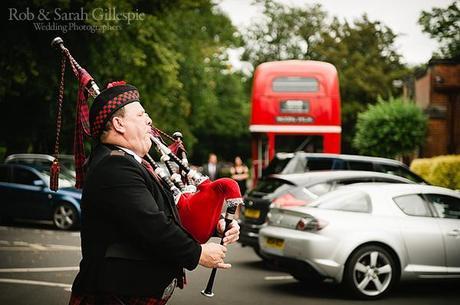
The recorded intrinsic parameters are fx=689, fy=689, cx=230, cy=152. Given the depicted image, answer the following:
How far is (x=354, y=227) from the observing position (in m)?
8.49

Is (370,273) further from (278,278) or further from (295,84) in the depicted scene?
(295,84)

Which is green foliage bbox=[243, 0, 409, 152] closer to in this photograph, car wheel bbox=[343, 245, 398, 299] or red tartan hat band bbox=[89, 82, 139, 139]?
car wheel bbox=[343, 245, 398, 299]

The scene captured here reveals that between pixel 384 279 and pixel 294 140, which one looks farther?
pixel 294 140

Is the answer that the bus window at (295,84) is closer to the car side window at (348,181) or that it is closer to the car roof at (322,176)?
the car roof at (322,176)

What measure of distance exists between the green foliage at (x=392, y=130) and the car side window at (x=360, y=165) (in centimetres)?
1210

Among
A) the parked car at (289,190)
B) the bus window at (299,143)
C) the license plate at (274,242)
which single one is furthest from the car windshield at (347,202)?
the bus window at (299,143)

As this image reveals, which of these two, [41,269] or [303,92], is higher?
[303,92]

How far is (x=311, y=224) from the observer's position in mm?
8555

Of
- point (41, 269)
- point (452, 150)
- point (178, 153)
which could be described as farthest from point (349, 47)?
point (178, 153)

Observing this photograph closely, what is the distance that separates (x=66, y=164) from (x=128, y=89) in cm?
1701

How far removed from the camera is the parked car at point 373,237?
27.5 feet

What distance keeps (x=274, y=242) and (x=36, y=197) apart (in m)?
8.74

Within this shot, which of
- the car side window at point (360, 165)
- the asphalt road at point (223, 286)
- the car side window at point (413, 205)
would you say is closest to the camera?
the asphalt road at point (223, 286)

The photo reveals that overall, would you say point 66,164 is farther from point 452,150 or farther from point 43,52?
point 452,150
